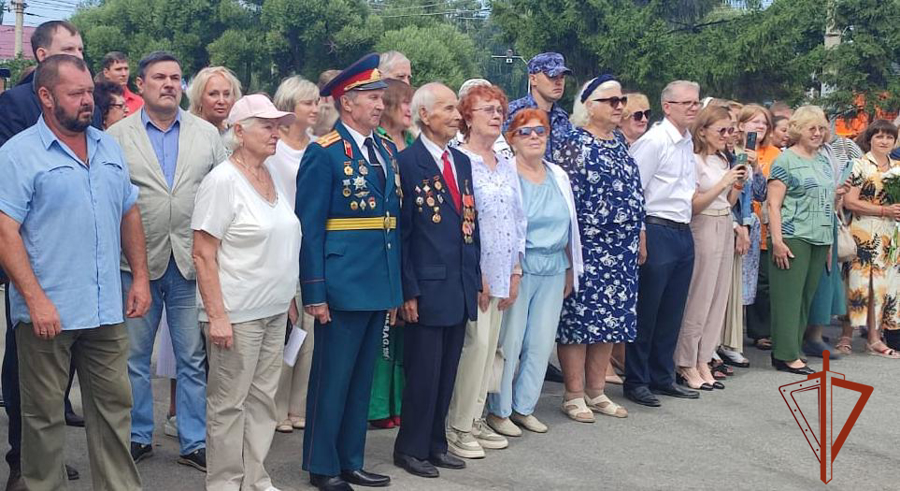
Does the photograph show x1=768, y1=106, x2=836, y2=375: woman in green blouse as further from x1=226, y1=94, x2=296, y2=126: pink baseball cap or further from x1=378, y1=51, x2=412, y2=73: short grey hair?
x1=226, y1=94, x2=296, y2=126: pink baseball cap

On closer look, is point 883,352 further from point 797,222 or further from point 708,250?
point 708,250

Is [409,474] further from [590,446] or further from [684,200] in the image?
[684,200]

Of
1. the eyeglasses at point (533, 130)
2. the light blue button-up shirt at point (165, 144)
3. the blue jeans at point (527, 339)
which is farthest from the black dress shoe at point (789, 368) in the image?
the light blue button-up shirt at point (165, 144)

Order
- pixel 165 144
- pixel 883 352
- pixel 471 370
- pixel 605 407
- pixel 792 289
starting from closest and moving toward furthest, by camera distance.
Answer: pixel 165 144, pixel 471 370, pixel 605 407, pixel 792 289, pixel 883 352

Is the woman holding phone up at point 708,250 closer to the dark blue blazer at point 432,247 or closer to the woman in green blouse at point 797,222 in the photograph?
the woman in green blouse at point 797,222

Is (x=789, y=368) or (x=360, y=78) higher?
(x=360, y=78)

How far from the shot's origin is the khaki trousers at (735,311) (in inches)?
331

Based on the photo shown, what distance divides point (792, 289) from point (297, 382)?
4085 millimetres

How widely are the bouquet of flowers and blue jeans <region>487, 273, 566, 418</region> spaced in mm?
4070

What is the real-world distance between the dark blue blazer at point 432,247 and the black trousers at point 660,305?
2.02 metres

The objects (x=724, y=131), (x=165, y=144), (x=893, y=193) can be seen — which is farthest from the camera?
(x=893, y=193)

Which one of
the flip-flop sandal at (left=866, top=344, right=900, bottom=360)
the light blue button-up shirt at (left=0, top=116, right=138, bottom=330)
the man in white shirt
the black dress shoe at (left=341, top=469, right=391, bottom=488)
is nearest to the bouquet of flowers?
the flip-flop sandal at (left=866, top=344, right=900, bottom=360)

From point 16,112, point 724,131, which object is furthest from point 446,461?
point 724,131

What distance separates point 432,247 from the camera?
5383mm
